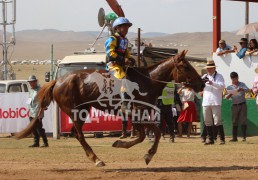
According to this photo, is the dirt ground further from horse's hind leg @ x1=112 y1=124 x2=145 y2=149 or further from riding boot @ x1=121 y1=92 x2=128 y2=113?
riding boot @ x1=121 y1=92 x2=128 y2=113

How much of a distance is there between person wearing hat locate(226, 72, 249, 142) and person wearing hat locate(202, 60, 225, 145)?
3.82 ft

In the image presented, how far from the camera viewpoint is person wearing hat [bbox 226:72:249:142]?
1991cm

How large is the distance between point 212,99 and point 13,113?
852cm

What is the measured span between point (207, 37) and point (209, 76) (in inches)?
5939

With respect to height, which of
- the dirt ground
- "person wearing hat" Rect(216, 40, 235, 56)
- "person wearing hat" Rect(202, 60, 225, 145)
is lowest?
the dirt ground

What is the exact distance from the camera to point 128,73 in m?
13.6

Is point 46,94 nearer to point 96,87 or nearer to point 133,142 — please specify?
point 96,87

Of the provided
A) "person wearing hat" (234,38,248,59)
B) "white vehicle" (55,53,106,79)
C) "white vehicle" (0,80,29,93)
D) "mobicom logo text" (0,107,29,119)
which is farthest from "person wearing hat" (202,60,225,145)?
"white vehicle" (0,80,29,93)

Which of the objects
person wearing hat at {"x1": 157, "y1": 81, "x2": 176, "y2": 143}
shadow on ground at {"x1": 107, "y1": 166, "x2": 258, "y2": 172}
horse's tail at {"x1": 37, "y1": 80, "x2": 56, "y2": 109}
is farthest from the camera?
person wearing hat at {"x1": 157, "y1": 81, "x2": 176, "y2": 143}

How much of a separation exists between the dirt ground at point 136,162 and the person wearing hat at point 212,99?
1.91 feet

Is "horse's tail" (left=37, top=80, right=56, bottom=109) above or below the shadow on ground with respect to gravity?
above

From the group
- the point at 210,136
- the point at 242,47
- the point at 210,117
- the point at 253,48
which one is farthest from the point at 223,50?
the point at 210,136

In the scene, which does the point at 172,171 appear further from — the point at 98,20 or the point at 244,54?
the point at 98,20

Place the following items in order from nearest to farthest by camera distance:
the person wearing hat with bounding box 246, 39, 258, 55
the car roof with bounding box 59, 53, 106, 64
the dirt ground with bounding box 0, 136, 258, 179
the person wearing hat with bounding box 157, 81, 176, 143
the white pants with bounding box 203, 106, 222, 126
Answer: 1. the dirt ground with bounding box 0, 136, 258, 179
2. the white pants with bounding box 203, 106, 222, 126
3. the person wearing hat with bounding box 157, 81, 176, 143
4. the person wearing hat with bounding box 246, 39, 258, 55
5. the car roof with bounding box 59, 53, 106, 64
